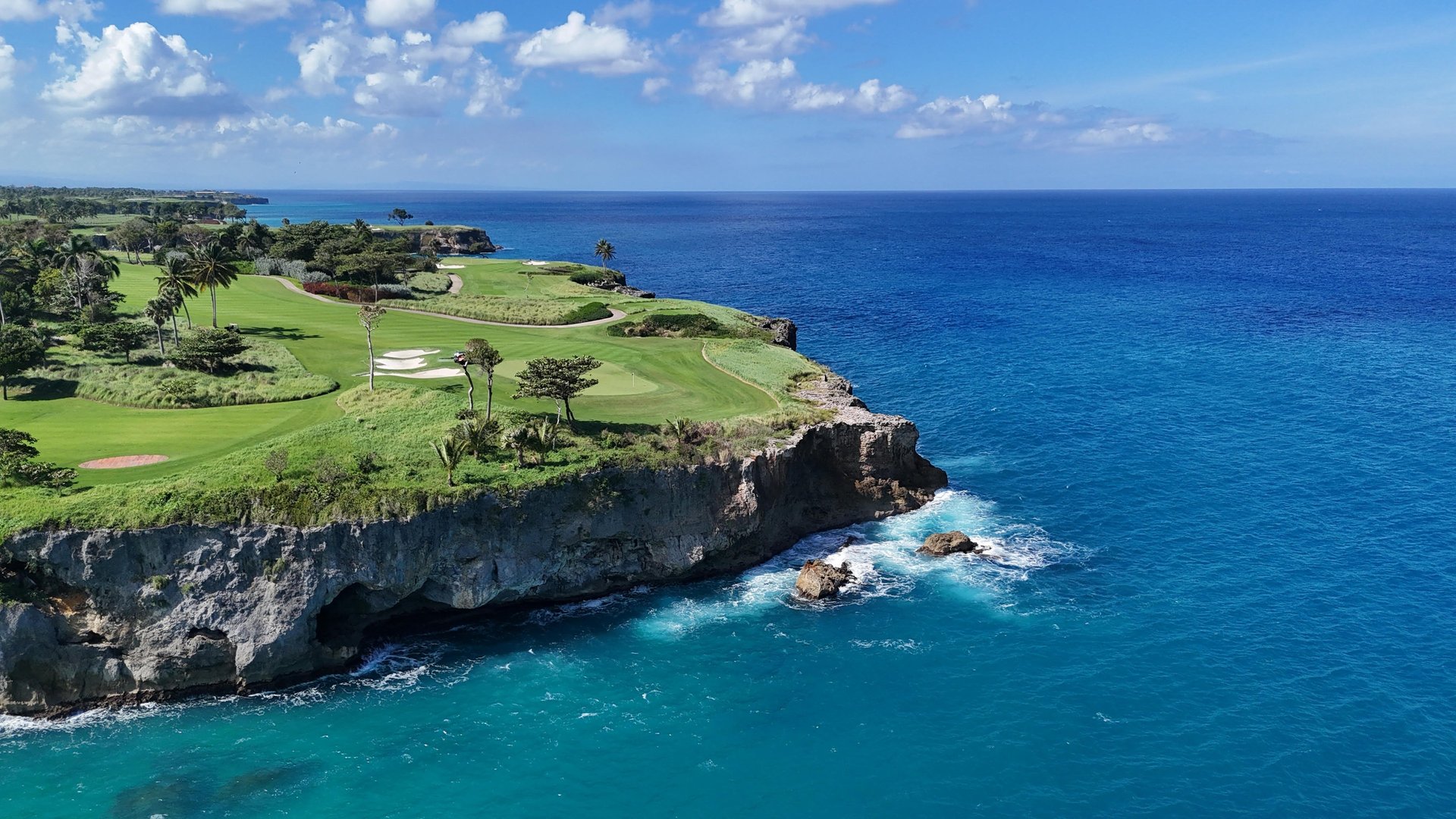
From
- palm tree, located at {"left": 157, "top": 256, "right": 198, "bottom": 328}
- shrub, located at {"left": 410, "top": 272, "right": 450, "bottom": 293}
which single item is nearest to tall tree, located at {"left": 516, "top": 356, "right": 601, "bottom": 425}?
palm tree, located at {"left": 157, "top": 256, "right": 198, "bottom": 328}

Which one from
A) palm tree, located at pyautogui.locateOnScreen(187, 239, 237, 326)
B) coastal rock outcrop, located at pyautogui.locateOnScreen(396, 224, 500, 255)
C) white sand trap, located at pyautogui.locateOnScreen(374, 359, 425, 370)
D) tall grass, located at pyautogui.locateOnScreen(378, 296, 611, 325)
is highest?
coastal rock outcrop, located at pyautogui.locateOnScreen(396, 224, 500, 255)

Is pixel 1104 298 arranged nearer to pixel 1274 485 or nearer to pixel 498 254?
pixel 1274 485

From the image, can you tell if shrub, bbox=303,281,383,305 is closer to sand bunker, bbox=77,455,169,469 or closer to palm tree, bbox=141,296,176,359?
palm tree, bbox=141,296,176,359

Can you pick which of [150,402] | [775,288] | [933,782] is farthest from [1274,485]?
[775,288]

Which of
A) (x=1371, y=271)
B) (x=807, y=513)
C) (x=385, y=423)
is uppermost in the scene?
(x=1371, y=271)

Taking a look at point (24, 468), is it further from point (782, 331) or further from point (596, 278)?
point (596, 278)

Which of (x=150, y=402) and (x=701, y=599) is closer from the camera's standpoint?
(x=701, y=599)

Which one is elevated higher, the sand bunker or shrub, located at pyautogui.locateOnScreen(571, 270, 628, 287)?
shrub, located at pyautogui.locateOnScreen(571, 270, 628, 287)
